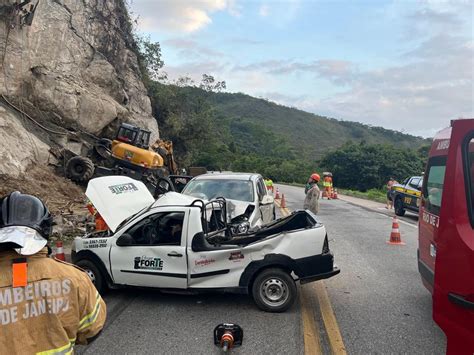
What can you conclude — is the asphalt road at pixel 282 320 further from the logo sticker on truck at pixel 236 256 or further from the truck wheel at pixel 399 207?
the truck wheel at pixel 399 207

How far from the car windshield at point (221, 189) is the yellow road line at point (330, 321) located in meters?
2.86

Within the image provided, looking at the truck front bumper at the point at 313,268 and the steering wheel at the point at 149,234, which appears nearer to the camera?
the truck front bumper at the point at 313,268

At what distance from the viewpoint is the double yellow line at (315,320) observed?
4371 millimetres

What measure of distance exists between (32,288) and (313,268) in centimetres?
407

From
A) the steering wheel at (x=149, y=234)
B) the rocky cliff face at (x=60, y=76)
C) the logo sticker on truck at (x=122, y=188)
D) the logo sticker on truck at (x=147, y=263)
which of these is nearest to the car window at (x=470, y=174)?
the logo sticker on truck at (x=147, y=263)

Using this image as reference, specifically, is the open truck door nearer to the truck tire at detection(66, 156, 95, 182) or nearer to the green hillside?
the truck tire at detection(66, 156, 95, 182)

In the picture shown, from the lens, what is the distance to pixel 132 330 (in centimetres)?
483

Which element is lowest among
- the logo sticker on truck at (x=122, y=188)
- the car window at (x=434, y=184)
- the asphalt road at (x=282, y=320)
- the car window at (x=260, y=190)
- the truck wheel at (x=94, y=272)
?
the asphalt road at (x=282, y=320)

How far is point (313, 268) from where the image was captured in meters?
Answer: 5.52

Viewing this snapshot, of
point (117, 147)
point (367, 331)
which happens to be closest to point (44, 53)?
point (117, 147)

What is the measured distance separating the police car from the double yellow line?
34.0 ft

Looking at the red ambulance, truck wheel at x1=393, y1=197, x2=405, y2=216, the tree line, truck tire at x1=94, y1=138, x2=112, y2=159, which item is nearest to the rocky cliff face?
truck tire at x1=94, y1=138, x2=112, y2=159

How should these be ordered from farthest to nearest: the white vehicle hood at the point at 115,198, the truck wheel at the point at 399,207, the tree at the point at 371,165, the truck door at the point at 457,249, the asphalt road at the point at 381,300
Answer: the tree at the point at 371,165 → the truck wheel at the point at 399,207 → the white vehicle hood at the point at 115,198 → the asphalt road at the point at 381,300 → the truck door at the point at 457,249

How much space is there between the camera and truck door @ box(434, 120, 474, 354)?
3387 millimetres
